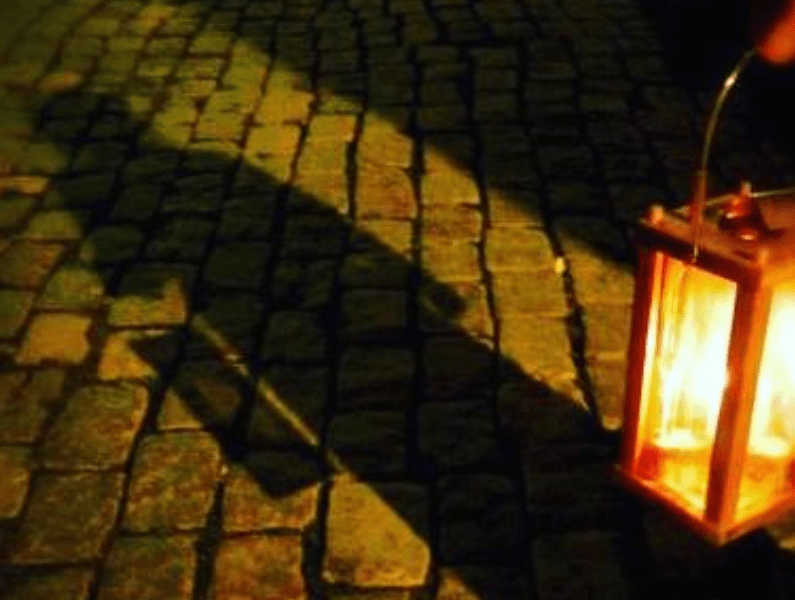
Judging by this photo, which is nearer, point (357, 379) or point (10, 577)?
point (10, 577)

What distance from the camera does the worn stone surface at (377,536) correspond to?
3252mm

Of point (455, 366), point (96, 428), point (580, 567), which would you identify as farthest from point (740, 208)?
point (96, 428)

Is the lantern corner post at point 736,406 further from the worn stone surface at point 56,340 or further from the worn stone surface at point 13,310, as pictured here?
the worn stone surface at point 13,310

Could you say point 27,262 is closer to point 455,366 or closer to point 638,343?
point 455,366

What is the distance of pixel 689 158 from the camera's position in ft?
18.9

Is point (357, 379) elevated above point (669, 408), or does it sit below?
below

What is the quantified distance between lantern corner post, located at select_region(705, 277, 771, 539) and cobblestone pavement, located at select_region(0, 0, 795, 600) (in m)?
0.89

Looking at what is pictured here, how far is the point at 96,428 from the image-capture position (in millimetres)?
3920

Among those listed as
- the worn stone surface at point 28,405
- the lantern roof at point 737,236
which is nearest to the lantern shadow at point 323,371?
the worn stone surface at point 28,405

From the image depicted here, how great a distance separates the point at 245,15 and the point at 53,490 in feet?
18.6

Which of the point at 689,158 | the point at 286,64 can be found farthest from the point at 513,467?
the point at 286,64

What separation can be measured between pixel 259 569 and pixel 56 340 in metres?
1.73

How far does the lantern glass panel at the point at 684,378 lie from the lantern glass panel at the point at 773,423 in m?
0.10

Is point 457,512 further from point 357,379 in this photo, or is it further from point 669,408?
point 669,408
